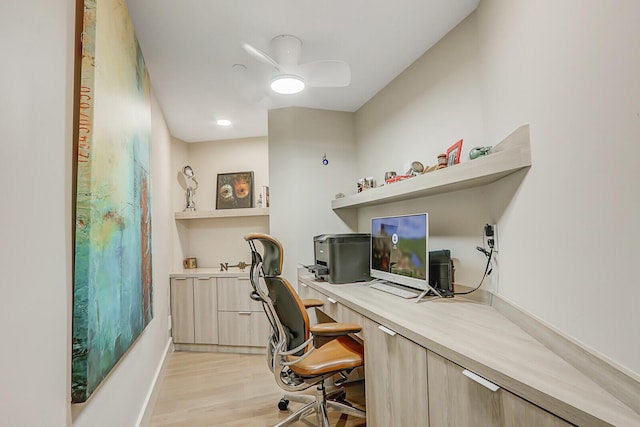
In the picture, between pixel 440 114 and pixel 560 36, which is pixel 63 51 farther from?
pixel 440 114

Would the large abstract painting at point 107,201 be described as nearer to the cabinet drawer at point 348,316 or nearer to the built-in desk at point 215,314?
the cabinet drawer at point 348,316

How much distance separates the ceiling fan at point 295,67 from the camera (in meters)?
2.10

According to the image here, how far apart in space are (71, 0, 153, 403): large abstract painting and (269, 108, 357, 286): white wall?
1594 mm

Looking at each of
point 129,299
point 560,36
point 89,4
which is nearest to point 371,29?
point 560,36

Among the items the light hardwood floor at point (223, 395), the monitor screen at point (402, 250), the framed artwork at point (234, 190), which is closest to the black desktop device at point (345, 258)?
the monitor screen at point (402, 250)

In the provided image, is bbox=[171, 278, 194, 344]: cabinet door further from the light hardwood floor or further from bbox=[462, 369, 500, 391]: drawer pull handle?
bbox=[462, 369, 500, 391]: drawer pull handle

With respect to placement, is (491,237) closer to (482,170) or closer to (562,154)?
(482,170)

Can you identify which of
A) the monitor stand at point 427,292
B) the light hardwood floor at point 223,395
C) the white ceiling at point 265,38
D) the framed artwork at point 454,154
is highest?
the white ceiling at point 265,38

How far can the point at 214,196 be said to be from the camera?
4469mm

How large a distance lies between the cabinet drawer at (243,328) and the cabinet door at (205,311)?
8cm

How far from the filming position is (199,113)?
343cm

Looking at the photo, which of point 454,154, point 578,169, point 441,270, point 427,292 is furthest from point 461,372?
point 454,154

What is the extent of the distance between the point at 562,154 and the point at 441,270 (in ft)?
3.64

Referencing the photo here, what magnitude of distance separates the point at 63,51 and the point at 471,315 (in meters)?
1.94
